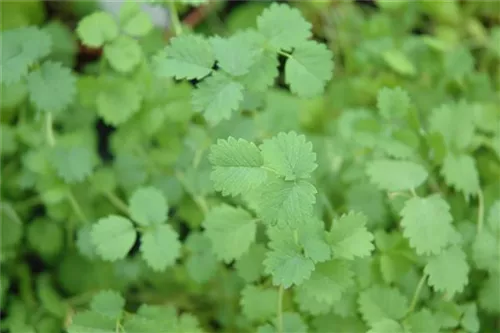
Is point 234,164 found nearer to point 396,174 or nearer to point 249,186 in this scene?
point 249,186

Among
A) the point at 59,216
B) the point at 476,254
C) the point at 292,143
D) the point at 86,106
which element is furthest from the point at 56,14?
the point at 476,254

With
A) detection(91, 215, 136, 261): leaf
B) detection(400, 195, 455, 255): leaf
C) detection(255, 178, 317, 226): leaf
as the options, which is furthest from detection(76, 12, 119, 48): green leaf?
detection(400, 195, 455, 255): leaf

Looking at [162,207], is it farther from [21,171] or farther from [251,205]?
[21,171]

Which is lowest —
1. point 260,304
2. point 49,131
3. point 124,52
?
point 260,304

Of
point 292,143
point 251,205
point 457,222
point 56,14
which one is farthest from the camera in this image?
point 56,14

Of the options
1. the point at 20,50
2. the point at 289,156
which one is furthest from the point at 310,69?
the point at 20,50

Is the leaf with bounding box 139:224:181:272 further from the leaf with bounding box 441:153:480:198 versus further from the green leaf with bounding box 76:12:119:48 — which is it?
the leaf with bounding box 441:153:480:198
